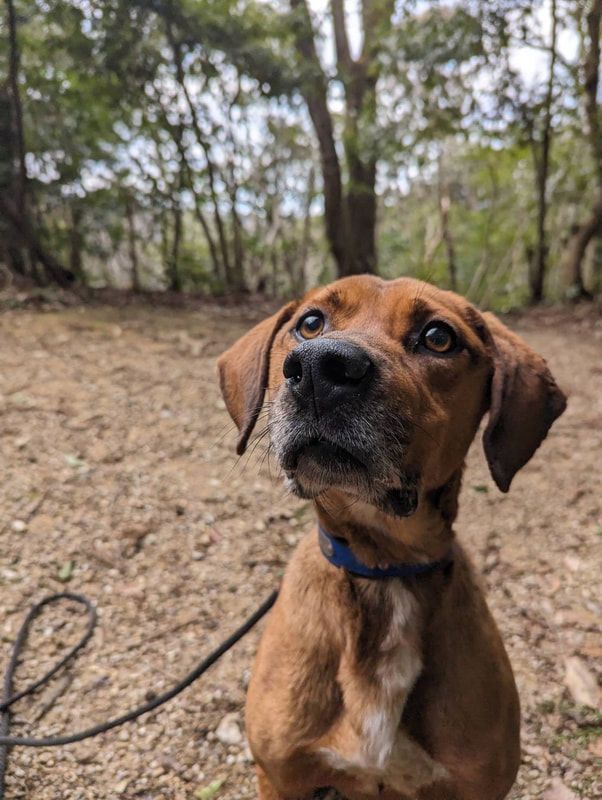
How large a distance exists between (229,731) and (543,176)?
1057cm

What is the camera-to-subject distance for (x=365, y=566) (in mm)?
2045

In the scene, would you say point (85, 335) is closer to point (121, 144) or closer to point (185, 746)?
point (121, 144)

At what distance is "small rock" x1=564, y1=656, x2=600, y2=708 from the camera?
2.79 meters

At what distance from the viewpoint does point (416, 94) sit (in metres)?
9.05

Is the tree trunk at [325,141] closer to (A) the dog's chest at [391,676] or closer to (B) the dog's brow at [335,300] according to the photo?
(B) the dog's brow at [335,300]

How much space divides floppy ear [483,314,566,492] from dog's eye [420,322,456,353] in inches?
8.5

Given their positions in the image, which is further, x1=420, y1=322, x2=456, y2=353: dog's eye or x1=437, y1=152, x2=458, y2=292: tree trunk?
x1=437, y1=152, x2=458, y2=292: tree trunk

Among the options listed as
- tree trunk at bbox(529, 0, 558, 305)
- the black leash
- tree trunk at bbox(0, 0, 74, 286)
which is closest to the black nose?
the black leash

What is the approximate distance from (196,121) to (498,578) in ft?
24.3

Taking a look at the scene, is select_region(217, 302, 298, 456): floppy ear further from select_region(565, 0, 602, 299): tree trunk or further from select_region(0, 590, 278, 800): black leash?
select_region(565, 0, 602, 299): tree trunk

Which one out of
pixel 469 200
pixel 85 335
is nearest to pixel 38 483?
pixel 85 335

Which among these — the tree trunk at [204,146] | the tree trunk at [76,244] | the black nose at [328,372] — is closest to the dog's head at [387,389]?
the black nose at [328,372]

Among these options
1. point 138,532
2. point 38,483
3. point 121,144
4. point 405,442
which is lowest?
point 138,532

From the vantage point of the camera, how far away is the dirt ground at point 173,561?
8.37 feet
